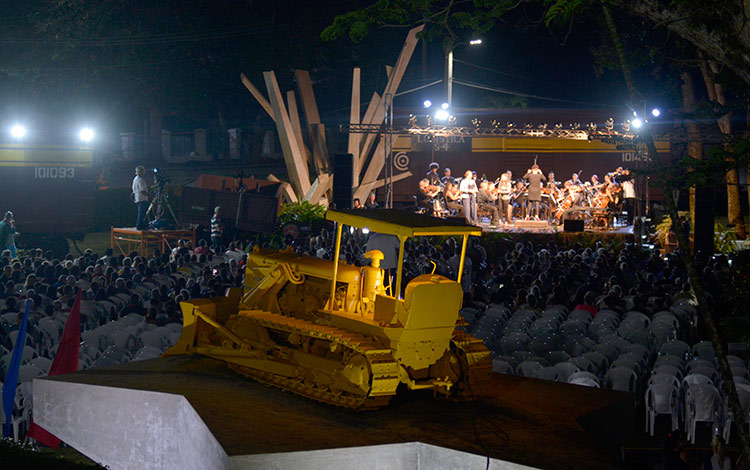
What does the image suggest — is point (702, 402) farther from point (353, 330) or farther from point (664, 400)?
point (353, 330)

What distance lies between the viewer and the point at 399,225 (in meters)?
7.71

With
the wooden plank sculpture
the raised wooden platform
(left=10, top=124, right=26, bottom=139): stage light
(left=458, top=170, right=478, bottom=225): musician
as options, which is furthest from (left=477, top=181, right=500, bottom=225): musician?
(left=10, top=124, right=26, bottom=139): stage light

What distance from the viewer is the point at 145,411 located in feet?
26.8

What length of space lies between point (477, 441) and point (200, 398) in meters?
2.84

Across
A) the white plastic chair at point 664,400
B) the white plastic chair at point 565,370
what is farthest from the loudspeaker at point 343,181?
the white plastic chair at point 664,400

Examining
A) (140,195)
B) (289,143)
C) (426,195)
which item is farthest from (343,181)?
(140,195)

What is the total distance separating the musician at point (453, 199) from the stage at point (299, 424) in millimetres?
16641

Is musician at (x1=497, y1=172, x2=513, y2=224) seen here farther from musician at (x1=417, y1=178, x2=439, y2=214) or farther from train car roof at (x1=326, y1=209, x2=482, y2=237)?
train car roof at (x1=326, y1=209, x2=482, y2=237)

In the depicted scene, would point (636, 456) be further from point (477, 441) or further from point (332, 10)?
point (332, 10)

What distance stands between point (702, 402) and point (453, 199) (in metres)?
17.9

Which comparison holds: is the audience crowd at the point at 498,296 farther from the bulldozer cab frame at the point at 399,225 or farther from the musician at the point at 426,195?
the musician at the point at 426,195

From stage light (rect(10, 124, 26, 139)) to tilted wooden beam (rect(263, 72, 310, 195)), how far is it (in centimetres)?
754

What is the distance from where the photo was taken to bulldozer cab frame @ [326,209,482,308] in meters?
7.68

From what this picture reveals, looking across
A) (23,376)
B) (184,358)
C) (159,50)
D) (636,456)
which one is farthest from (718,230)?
(159,50)
